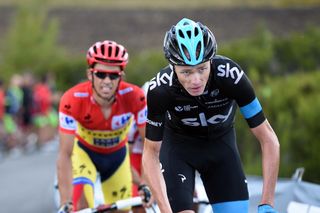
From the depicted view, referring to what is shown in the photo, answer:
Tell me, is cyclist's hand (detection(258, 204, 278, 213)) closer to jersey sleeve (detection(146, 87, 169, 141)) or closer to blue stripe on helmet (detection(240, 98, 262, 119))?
blue stripe on helmet (detection(240, 98, 262, 119))

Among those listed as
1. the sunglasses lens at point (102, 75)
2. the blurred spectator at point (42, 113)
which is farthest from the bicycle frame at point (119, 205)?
the blurred spectator at point (42, 113)

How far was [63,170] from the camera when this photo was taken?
23.5ft

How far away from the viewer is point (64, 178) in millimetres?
7148

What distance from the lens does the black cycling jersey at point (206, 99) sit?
553 cm

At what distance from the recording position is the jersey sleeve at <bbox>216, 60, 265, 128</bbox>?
18.1ft

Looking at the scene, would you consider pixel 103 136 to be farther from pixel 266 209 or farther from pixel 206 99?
pixel 266 209

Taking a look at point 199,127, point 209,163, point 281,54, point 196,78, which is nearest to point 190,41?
point 196,78

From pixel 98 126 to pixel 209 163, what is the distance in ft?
6.28

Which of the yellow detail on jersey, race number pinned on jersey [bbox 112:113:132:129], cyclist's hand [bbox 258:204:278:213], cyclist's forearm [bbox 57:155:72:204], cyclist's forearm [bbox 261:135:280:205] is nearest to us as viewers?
cyclist's hand [bbox 258:204:278:213]

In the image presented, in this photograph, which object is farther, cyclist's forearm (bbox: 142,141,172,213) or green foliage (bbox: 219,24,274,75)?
green foliage (bbox: 219,24,274,75)

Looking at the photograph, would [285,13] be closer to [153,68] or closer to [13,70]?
[13,70]

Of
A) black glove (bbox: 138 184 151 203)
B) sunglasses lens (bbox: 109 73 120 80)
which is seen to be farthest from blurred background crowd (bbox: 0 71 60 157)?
black glove (bbox: 138 184 151 203)

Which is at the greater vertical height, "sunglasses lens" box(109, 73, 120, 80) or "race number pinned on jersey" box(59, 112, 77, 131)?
"sunglasses lens" box(109, 73, 120, 80)

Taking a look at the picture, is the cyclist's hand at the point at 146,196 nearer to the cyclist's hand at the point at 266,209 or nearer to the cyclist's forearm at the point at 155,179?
Result: the cyclist's forearm at the point at 155,179
